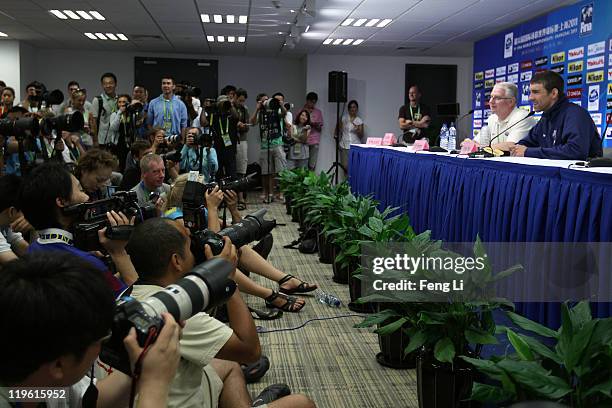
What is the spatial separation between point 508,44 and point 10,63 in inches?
318

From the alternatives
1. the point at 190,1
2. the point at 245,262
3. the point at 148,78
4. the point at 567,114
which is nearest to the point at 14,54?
the point at 148,78

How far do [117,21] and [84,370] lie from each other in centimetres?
816

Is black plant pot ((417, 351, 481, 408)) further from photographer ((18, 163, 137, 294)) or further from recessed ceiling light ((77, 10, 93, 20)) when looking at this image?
recessed ceiling light ((77, 10, 93, 20))

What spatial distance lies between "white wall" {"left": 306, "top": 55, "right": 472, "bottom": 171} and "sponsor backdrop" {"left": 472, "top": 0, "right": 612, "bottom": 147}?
2.83 meters

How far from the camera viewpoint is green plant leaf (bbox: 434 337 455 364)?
6.27 feet

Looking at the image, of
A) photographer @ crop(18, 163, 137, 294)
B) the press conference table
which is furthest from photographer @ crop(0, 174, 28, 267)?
the press conference table

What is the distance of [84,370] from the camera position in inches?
38.4

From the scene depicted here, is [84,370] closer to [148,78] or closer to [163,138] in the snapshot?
[163,138]

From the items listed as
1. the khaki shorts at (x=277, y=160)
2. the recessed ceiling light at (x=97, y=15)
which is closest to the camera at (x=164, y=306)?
the recessed ceiling light at (x=97, y=15)

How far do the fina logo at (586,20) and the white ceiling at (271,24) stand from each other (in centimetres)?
23

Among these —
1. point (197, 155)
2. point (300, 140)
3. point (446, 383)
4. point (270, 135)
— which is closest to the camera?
point (446, 383)

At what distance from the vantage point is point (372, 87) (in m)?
11.8

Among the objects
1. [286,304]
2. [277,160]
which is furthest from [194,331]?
[277,160]

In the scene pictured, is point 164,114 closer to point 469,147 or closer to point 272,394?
point 469,147
